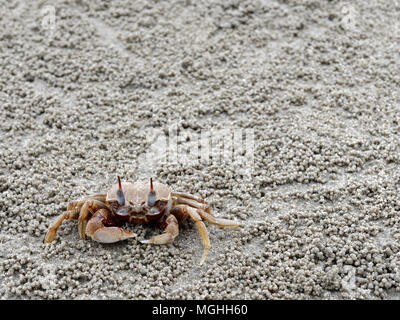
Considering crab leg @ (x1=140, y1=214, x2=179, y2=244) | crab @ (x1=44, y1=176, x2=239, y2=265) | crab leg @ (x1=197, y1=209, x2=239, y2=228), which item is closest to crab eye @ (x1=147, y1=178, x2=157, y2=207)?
crab @ (x1=44, y1=176, x2=239, y2=265)

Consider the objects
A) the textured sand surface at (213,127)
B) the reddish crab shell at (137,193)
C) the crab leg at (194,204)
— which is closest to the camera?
the textured sand surface at (213,127)

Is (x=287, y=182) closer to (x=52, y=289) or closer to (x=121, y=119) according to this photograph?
(x=121, y=119)

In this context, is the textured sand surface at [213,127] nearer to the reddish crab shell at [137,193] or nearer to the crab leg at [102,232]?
the crab leg at [102,232]

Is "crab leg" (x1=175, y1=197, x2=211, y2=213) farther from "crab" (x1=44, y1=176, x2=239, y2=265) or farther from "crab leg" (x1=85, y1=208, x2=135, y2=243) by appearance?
"crab leg" (x1=85, y1=208, x2=135, y2=243)

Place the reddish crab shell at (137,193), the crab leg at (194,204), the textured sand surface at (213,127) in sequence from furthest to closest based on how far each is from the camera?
the crab leg at (194,204), the reddish crab shell at (137,193), the textured sand surface at (213,127)

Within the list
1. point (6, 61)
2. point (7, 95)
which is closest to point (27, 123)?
point (7, 95)

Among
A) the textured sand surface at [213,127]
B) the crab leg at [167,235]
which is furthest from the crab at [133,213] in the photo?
the textured sand surface at [213,127]

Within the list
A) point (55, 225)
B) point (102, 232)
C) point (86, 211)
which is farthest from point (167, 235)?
point (55, 225)
